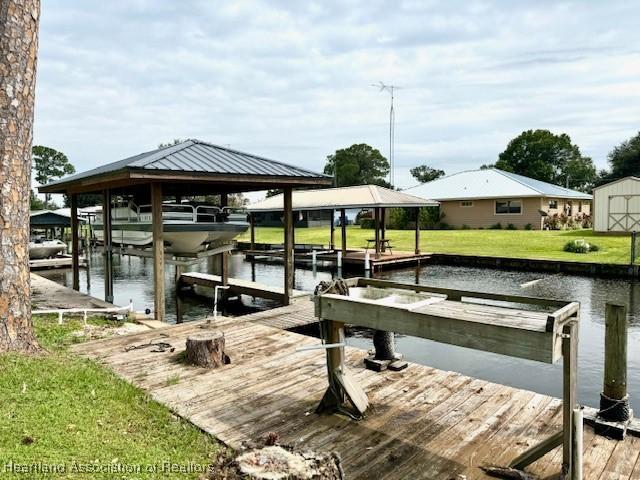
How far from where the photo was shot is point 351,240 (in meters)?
29.9

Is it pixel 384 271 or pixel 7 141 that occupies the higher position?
pixel 7 141

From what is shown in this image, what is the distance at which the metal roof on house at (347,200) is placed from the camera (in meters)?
20.4

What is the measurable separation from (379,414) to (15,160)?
469 cm

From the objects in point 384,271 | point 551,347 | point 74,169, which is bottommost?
point 384,271

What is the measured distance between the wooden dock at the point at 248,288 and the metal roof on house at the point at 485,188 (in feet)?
74.7

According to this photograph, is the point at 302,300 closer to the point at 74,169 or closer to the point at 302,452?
the point at 302,452

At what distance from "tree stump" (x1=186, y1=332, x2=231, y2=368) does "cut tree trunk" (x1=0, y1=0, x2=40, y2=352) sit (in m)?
1.73

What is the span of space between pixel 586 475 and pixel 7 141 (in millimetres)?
6159

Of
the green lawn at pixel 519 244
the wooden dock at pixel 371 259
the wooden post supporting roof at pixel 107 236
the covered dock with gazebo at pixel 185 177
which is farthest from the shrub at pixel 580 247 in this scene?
the wooden post supporting roof at pixel 107 236

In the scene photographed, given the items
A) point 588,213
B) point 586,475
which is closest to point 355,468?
point 586,475

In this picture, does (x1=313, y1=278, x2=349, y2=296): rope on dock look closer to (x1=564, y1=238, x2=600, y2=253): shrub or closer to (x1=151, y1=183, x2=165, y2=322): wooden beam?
(x1=151, y1=183, x2=165, y2=322): wooden beam

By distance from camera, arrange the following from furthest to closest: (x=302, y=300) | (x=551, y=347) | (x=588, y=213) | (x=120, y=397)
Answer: (x=588, y=213) < (x=302, y=300) < (x=120, y=397) < (x=551, y=347)

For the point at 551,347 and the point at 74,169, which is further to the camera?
the point at 74,169

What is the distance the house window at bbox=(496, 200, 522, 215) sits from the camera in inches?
1240
